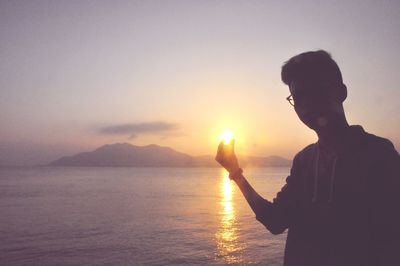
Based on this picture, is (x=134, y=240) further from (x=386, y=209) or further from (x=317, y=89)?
(x=386, y=209)

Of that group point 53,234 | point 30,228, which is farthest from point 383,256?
point 30,228

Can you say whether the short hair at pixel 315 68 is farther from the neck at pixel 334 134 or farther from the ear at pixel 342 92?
the neck at pixel 334 134

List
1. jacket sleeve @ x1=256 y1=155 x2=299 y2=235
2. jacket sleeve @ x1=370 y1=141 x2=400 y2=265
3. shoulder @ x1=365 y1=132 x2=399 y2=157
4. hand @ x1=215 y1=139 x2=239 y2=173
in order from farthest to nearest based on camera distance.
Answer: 1. hand @ x1=215 y1=139 x2=239 y2=173
2. jacket sleeve @ x1=256 y1=155 x2=299 y2=235
3. shoulder @ x1=365 y1=132 x2=399 y2=157
4. jacket sleeve @ x1=370 y1=141 x2=400 y2=265

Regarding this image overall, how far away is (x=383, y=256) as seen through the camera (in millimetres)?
1767

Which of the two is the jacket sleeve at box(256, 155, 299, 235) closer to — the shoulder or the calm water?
the shoulder

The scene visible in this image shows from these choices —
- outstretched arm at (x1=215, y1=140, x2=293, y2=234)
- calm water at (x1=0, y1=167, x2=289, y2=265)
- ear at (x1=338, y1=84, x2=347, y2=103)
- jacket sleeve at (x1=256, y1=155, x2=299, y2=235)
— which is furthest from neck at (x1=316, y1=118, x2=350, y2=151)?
calm water at (x1=0, y1=167, x2=289, y2=265)

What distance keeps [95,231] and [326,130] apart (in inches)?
1275

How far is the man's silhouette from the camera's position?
1791 millimetres

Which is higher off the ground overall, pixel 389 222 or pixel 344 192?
pixel 344 192

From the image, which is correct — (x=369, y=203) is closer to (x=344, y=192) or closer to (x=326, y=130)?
(x=344, y=192)

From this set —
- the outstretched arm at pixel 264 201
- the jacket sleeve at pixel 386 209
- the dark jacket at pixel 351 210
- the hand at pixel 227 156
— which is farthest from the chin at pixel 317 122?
the hand at pixel 227 156

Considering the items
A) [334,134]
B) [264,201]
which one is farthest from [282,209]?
[334,134]

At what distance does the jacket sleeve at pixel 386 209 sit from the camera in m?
1.74

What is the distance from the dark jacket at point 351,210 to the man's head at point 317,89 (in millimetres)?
179
